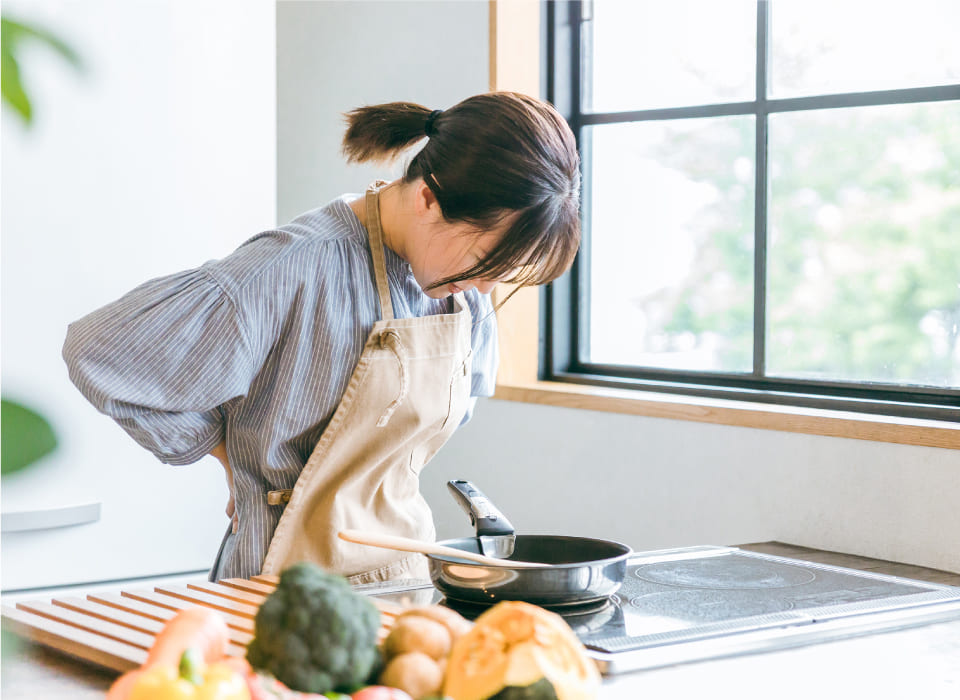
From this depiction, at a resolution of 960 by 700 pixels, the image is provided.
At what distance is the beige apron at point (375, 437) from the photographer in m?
1.26

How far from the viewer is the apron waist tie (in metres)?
1.27

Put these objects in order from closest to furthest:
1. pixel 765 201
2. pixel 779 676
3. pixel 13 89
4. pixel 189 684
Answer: pixel 13 89, pixel 189 684, pixel 779 676, pixel 765 201

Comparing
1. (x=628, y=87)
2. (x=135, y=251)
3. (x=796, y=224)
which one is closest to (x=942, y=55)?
(x=796, y=224)

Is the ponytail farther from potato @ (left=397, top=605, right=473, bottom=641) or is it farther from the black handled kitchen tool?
potato @ (left=397, top=605, right=473, bottom=641)

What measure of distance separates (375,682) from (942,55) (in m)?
1.56

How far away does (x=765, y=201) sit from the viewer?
2.05 metres

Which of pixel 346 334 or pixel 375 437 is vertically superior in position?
pixel 346 334

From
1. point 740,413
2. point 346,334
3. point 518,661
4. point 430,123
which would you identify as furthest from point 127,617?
point 740,413

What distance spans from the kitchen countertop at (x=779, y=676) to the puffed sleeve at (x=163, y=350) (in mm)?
316

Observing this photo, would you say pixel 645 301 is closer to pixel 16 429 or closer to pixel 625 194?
Answer: pixel 625 194

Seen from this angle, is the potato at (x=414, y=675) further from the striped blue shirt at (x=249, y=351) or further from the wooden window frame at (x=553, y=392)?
the wooden window frame at (x=553, y=392)

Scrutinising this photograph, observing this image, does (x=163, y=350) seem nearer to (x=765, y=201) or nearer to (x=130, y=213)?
(x=130, y=213)

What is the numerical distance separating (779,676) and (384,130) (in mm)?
778

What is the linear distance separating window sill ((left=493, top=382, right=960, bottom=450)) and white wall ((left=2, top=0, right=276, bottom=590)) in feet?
2.20
